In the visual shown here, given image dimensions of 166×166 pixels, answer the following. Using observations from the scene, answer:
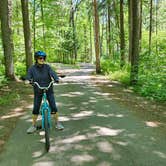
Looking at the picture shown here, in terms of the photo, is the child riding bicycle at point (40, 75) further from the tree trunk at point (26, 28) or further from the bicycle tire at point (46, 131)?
the tree trunk at point (26, 28)

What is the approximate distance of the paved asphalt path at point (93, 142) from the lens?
4762 millimetres

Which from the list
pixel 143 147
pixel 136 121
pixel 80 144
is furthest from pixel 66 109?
pixel 143 147

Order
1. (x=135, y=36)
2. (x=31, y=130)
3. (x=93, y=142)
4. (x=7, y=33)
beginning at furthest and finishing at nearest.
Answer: (x=7, y=33) → (x=135, y=36) → (x=31, y=130) → (x=93, y=142)

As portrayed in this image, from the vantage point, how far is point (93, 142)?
5613 millimetres

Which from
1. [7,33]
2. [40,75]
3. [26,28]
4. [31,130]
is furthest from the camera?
[26,28]

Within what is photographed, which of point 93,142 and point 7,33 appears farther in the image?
point 7,33

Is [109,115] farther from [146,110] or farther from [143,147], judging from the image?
[143,147]

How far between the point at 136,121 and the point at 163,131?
39.8 inches

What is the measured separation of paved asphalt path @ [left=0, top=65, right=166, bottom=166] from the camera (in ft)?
15.6

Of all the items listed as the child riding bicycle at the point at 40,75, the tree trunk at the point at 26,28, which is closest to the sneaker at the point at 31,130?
the child riding bicycle at the point at 40,75

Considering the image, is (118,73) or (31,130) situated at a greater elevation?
(118,73)

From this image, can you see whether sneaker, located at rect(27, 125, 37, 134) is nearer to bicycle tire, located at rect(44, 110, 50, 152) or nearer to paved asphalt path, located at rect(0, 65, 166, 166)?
paved asphalt path, located at rect(0, 65, 166, 166)

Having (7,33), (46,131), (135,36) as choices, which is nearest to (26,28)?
(7,33)

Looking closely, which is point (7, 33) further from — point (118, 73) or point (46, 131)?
point (46, 131)
